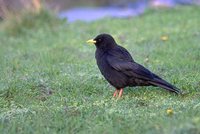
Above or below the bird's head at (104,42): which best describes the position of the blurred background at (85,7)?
below

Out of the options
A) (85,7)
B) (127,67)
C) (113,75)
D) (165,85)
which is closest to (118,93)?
(113,75)

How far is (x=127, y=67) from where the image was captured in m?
7.80

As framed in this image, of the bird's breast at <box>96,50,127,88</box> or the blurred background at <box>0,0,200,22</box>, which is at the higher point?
the bird's breast at <box>96,50,127,88</box>

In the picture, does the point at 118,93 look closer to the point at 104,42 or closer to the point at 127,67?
the point at 127,67

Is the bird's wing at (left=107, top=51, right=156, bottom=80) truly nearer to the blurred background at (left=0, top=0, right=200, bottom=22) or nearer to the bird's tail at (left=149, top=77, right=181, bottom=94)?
the bird's tail at (left=149, top=77, right=181, bottom=94)

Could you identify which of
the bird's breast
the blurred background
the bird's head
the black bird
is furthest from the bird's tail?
the blurred background

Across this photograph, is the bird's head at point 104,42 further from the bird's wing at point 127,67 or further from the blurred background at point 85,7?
the blurred background at point 85,7

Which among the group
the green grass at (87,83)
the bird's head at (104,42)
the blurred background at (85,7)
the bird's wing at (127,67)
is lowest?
the blurred background at (85,7)

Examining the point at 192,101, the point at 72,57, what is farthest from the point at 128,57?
the point at 72,57

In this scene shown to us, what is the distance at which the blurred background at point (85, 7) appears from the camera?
16.3 metres

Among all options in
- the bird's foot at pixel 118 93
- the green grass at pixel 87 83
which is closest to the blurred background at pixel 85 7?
the green grass at pixel 87 83

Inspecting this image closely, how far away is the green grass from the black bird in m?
0.16

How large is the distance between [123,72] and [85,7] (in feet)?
56.5

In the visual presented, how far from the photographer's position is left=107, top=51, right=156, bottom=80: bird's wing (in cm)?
771
